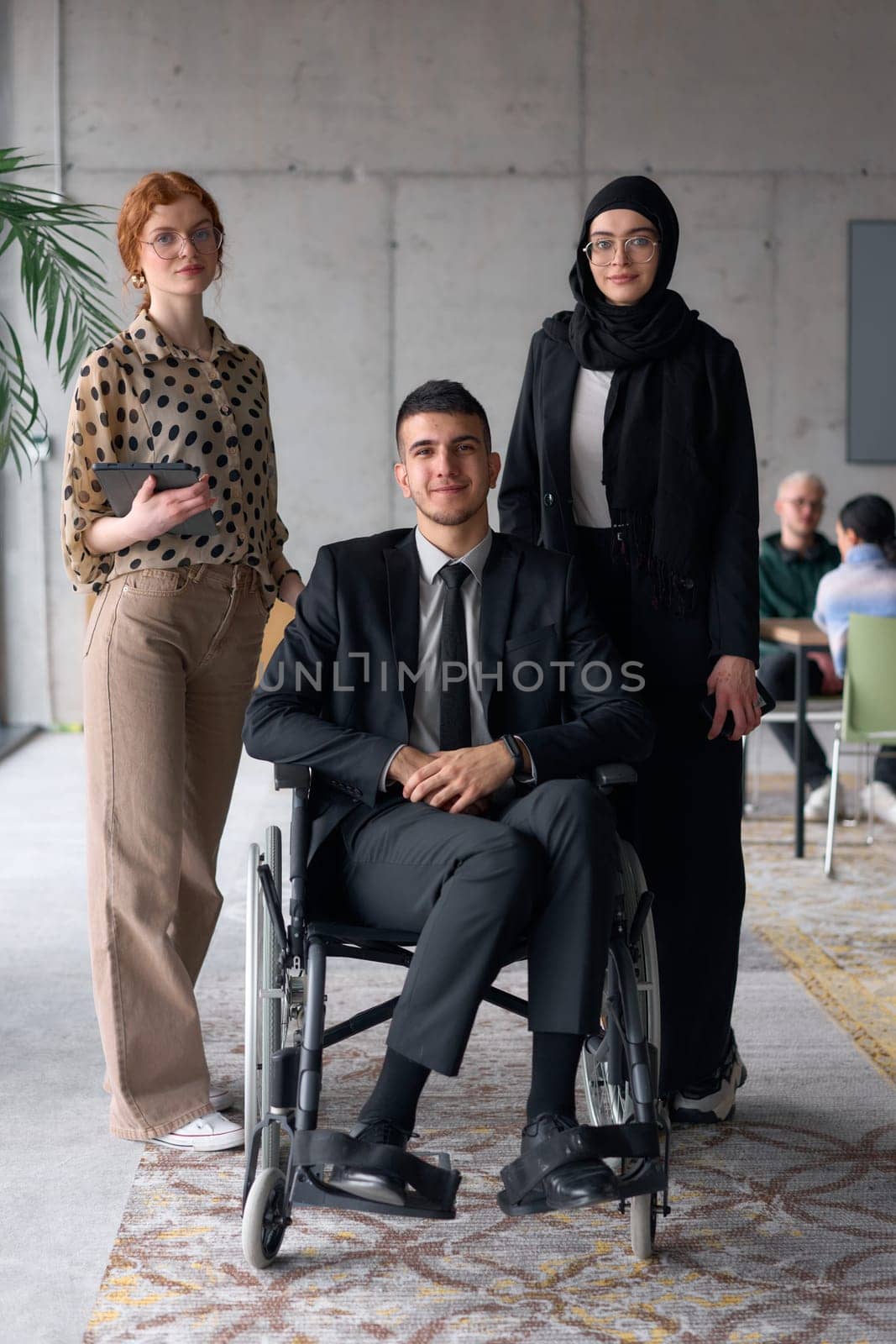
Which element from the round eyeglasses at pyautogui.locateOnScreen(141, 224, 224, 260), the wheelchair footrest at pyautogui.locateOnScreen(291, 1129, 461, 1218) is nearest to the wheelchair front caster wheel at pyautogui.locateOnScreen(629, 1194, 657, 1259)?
the wheelchair footrest at pyautogui.locateOnScreen(291, 1129, 461, 1218)

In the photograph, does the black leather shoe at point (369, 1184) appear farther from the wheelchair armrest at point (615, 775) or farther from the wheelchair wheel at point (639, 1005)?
the wheelchair armrest at point (615, 775)

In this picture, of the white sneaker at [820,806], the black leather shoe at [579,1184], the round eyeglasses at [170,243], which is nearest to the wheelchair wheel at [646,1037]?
the black leather shoe at [579,1184]

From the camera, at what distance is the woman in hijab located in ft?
7.64

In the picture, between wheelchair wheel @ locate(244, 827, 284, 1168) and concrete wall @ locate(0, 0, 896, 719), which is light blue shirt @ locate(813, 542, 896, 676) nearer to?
concrete wall @ locate(0, 0, 896, 719)

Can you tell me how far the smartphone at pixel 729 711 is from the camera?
7.84ft

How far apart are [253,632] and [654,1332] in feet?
4.21

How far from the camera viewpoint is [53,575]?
716cm

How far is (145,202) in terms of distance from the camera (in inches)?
89.7

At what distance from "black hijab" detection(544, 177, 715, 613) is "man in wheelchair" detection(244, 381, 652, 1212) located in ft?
0.55

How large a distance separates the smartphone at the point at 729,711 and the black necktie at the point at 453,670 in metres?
0.44

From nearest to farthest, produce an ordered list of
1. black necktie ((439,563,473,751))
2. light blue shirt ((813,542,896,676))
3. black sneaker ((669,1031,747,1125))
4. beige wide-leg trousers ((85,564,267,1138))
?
black necktie ((439,563,473,751))
beige wide-leg trousers ((85,564,267,1138))
black sneaker ((669,1031,747,1125))
light blue shirt ((813,542,896,676))

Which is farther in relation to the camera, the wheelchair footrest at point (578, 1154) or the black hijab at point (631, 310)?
the black hijab at point (631, 310)

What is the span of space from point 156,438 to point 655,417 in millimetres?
823

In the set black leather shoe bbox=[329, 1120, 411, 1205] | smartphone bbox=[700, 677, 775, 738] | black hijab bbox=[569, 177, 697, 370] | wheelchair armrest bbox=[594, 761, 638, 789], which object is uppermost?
black hijab bbox=[569, 177, 697, 370]
